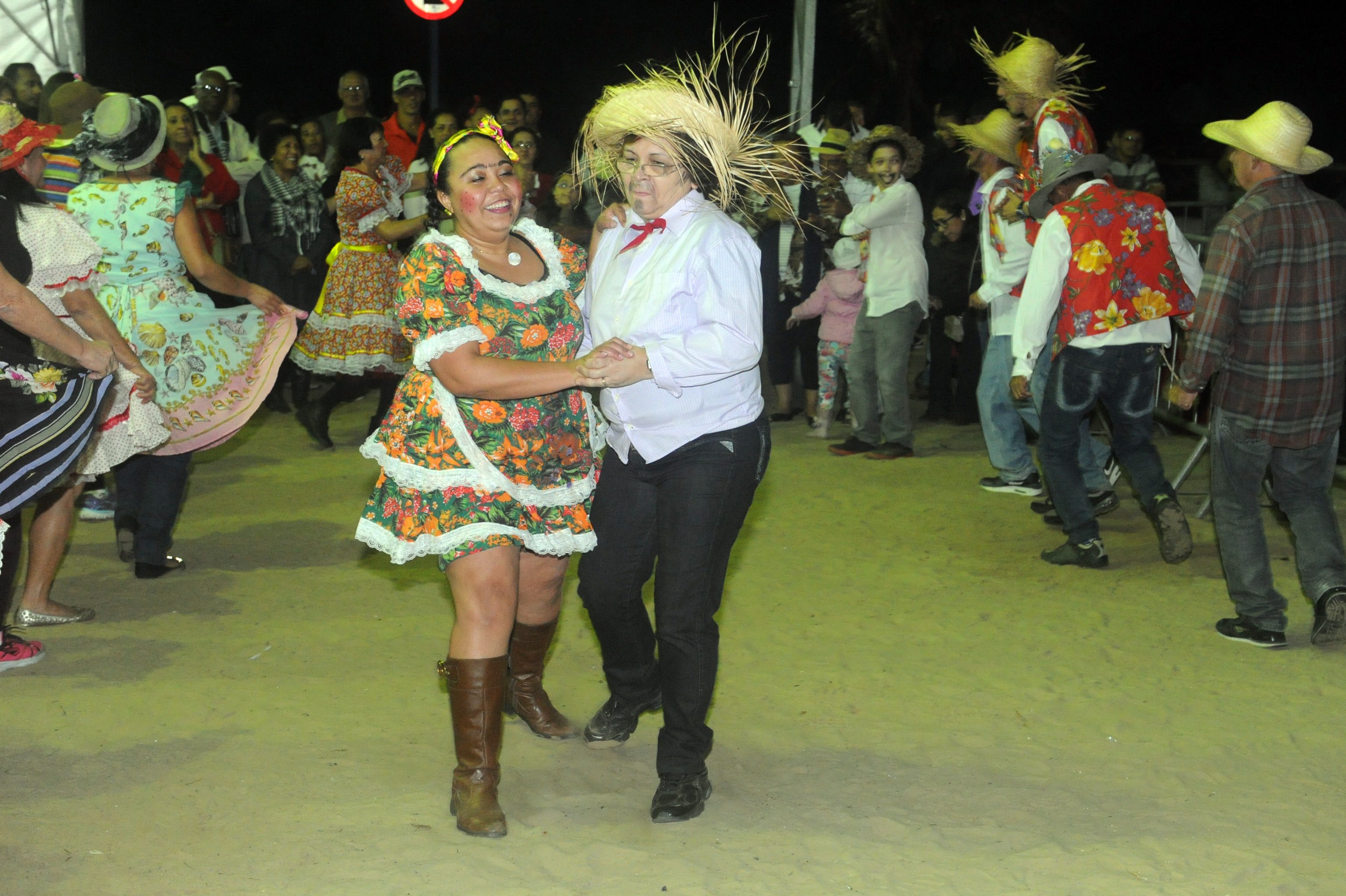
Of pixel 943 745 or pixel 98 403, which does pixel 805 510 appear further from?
→ pixel 98 403

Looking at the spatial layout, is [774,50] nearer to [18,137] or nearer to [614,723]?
[18,137]

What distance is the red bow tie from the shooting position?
345 cm

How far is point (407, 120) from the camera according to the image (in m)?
10.6

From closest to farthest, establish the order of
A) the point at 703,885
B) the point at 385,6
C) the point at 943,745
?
the point at 703,885 → the point at 943,745 → the point at 385,6

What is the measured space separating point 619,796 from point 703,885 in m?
0.56

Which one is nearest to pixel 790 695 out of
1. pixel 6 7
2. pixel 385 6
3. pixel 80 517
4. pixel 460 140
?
pixel 460 140

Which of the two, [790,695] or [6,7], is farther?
[6,7]

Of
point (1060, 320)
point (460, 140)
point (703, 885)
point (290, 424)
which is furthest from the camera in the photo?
point (290, 424)

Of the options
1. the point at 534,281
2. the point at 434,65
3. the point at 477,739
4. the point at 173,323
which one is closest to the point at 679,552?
the point at 477,739

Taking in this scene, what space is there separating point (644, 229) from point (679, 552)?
848 millimetres

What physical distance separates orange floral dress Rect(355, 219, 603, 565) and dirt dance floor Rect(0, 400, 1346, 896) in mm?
792

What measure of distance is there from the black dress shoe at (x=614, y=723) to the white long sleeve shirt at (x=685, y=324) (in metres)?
0.93

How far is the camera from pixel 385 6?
19172 millimetres

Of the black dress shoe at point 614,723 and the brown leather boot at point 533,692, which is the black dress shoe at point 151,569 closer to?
the brown leather boot at point 533,692
